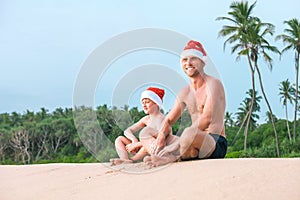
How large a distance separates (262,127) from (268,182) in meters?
26.6

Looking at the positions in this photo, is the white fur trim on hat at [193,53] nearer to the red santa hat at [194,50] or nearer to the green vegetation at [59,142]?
the red santa hat at [194,50]

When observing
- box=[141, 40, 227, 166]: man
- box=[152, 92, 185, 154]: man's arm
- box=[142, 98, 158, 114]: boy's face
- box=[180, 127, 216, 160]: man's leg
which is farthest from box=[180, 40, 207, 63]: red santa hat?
box=[180, 127, 216, 160]: man's leg

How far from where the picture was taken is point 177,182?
183 inches

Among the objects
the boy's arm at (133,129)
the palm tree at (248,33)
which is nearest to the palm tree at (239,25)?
the palm tree at (248,33)

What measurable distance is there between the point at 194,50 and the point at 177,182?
1559 mm

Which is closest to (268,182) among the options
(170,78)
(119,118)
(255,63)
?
(170,78)

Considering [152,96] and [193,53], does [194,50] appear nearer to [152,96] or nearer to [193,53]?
[193,53]

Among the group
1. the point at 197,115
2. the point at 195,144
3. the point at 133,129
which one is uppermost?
the point at 197,115

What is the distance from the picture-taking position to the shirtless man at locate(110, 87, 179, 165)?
5.62 metres

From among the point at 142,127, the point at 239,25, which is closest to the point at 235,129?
the point at 239,25

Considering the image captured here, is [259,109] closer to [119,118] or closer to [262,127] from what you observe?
[262,127]

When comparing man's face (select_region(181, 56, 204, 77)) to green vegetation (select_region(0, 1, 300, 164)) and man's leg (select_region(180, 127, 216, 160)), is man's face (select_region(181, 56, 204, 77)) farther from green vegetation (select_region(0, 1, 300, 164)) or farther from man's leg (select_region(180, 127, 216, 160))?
green vegetation (select_region(0, 1, 300, 164))

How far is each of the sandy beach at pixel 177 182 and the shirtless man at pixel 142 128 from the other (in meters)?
0.20

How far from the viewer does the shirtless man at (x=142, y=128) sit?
562cm
